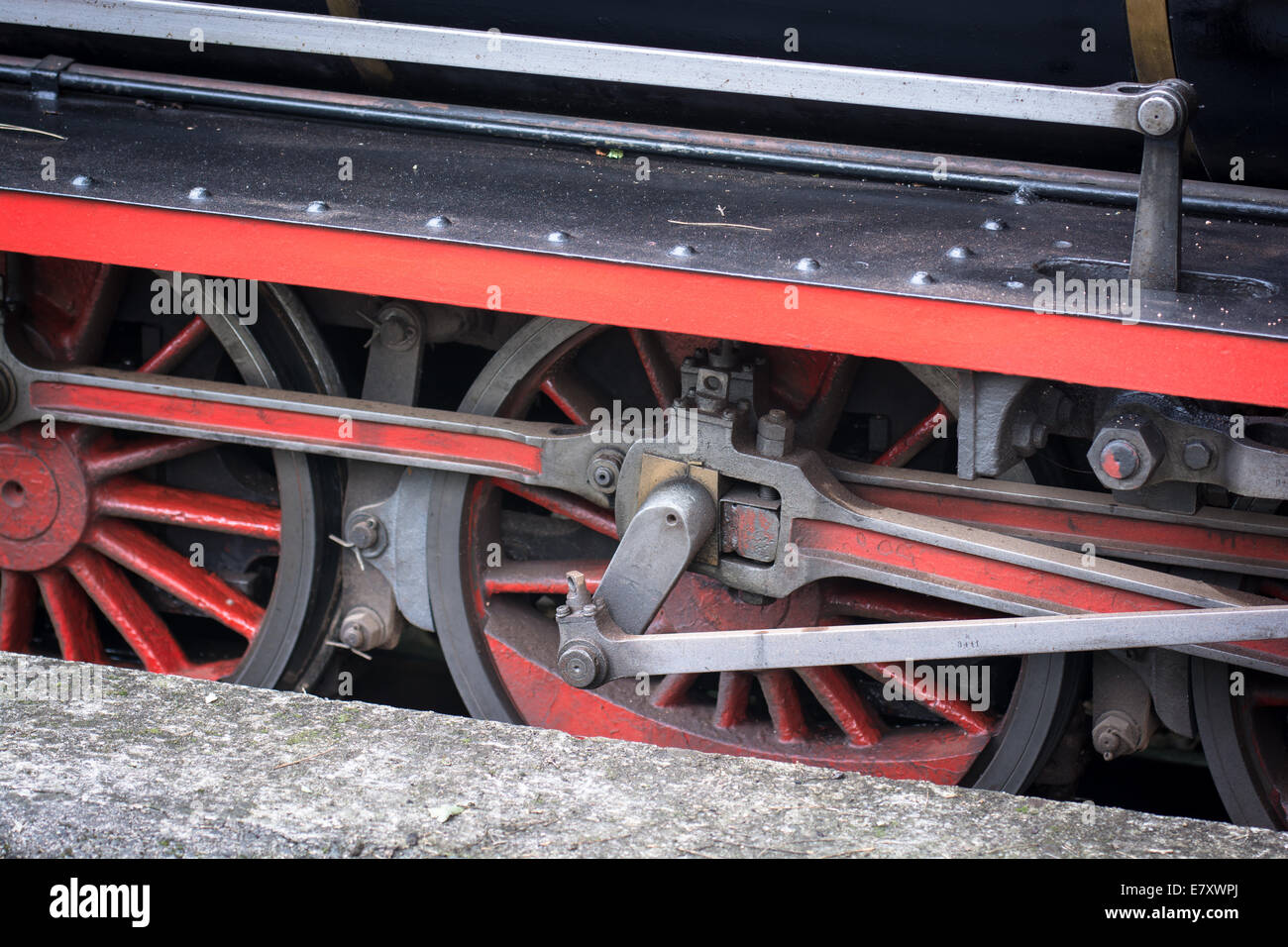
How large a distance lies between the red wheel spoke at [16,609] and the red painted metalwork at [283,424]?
561mm

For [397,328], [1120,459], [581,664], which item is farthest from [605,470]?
[1120,459]

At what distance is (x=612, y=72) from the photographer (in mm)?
1950

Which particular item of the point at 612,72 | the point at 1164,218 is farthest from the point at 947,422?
the point at 612,72

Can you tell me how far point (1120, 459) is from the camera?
2.00 m

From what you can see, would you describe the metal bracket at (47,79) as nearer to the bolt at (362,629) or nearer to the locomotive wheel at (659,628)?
the locomotive wheel at (659,628)

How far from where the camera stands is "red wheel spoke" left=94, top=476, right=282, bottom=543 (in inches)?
116

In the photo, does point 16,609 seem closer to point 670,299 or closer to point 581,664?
point 581,664

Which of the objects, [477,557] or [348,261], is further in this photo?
[477,557]

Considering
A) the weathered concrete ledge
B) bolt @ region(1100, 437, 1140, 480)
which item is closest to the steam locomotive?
bolt @ region(1100, 437, 1140, 480)

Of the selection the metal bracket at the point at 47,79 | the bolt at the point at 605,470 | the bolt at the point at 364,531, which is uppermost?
the metal bracket at the point at 47,79

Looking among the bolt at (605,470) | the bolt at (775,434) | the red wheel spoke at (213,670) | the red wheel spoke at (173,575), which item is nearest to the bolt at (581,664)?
the bolt at (605,470)

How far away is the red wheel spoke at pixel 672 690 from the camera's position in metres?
2.81
